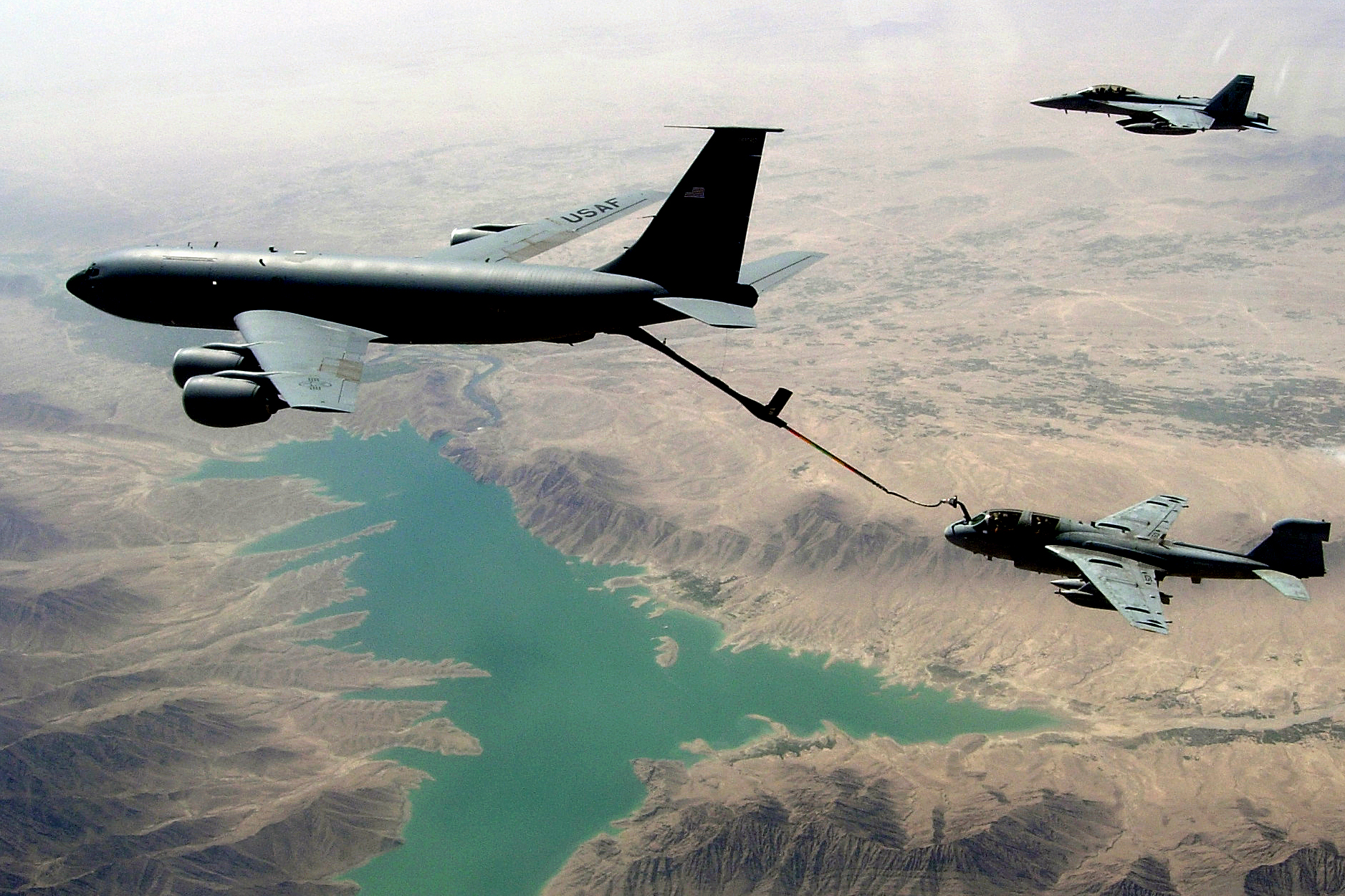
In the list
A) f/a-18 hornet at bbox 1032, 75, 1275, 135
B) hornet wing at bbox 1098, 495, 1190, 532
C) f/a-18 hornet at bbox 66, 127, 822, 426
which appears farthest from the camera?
f/a-18 hornet at bbox 1032, 75, 1275, 135

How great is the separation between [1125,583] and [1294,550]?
32.7ft

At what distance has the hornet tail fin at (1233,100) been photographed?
69.2 meters

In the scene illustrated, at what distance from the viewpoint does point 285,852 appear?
14900 centimetres

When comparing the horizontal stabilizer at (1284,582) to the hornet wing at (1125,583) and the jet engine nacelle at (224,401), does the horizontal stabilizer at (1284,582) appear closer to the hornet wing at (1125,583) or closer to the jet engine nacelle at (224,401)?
the hornet wing at (1125,583)

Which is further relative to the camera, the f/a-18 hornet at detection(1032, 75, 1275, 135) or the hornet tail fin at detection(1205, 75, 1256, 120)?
the hornet tail fin at detection(1205, 75, 1256, 120)

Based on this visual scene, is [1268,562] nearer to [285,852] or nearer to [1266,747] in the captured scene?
[1266,747]

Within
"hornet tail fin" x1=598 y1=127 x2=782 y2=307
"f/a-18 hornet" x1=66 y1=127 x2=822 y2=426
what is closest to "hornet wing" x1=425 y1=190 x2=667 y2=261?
"f/a-18 hornet" x1=66 y1=127 x2=822 y2=426

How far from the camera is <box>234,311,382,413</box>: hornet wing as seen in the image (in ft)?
106

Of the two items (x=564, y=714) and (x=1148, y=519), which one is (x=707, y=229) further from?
(x=564, y=714)

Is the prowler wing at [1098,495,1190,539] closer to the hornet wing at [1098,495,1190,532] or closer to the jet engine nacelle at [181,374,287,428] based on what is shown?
the hornet wing at [1098,495,1190,532]

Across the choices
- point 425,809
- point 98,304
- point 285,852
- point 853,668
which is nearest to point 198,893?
point 285,852

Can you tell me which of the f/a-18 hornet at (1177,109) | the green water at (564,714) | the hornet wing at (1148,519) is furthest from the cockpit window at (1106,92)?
the green water at (564,714)

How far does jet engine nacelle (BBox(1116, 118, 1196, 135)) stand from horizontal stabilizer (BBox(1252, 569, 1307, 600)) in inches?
1245

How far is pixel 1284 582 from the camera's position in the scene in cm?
4181
